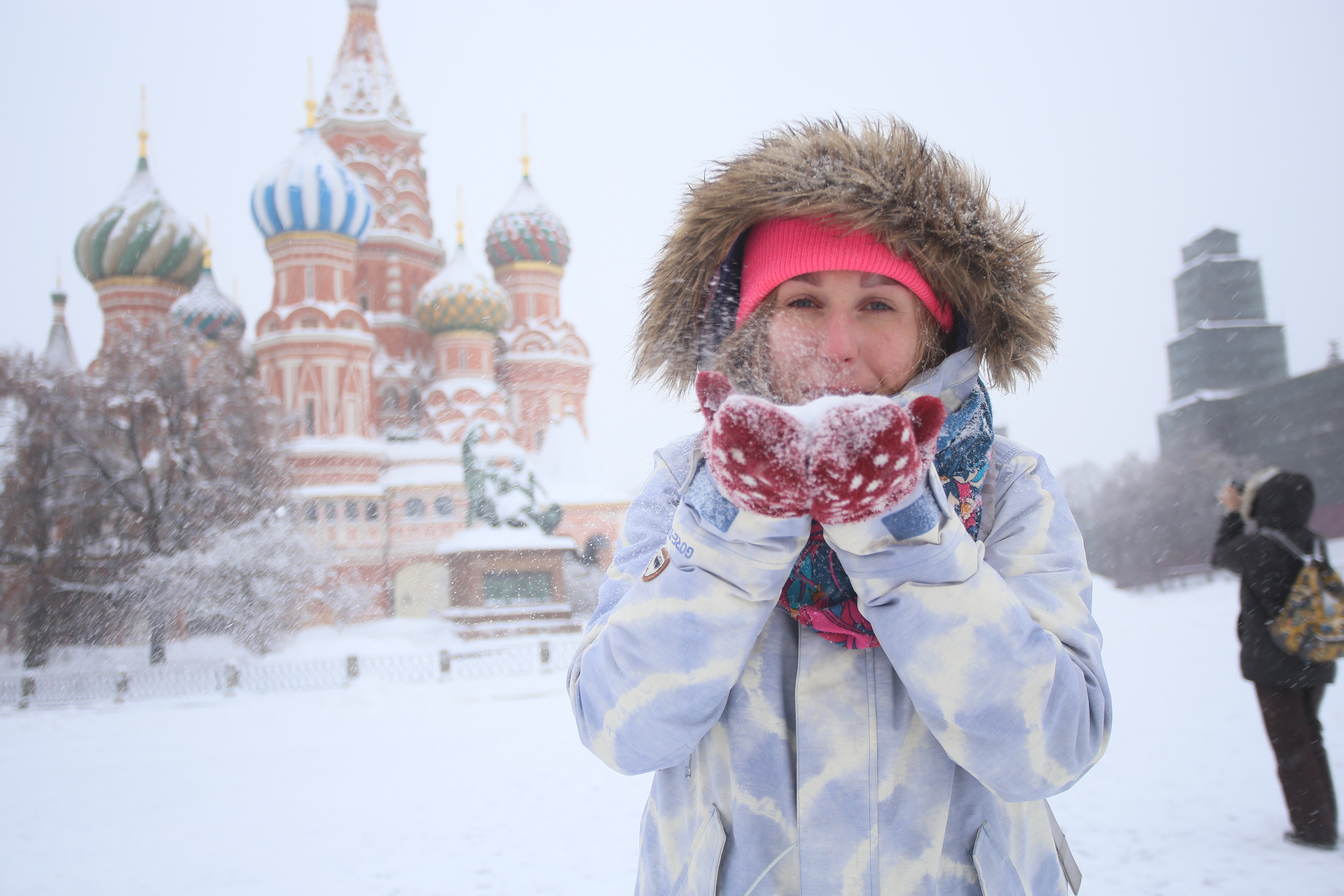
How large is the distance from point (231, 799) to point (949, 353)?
533 cm

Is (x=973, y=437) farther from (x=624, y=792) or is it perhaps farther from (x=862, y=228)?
(x=624, y=792)

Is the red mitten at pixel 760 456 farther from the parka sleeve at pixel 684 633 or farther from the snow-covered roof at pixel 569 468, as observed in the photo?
the snow-covered roof at pixel 569 468

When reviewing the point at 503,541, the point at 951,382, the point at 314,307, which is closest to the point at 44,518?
the point at 503,541

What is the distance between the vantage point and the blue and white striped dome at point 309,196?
845 inches

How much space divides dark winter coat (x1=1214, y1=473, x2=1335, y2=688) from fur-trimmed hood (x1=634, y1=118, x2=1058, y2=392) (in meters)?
2.89

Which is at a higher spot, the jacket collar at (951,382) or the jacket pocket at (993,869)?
the jacket collar at (951,382)

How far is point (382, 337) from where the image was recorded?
81.1 feet

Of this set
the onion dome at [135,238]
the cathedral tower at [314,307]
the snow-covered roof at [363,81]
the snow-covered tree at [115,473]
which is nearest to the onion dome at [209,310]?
the onion dome at [135,238]

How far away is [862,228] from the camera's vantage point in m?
0.96

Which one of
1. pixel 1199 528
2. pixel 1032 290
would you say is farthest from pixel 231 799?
pixel 1199 528

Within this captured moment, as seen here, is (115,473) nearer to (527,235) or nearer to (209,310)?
(209,310)

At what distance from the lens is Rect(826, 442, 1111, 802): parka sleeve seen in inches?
28.7

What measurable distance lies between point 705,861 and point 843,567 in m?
0.39

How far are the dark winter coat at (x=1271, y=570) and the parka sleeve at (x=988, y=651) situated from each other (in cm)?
298
